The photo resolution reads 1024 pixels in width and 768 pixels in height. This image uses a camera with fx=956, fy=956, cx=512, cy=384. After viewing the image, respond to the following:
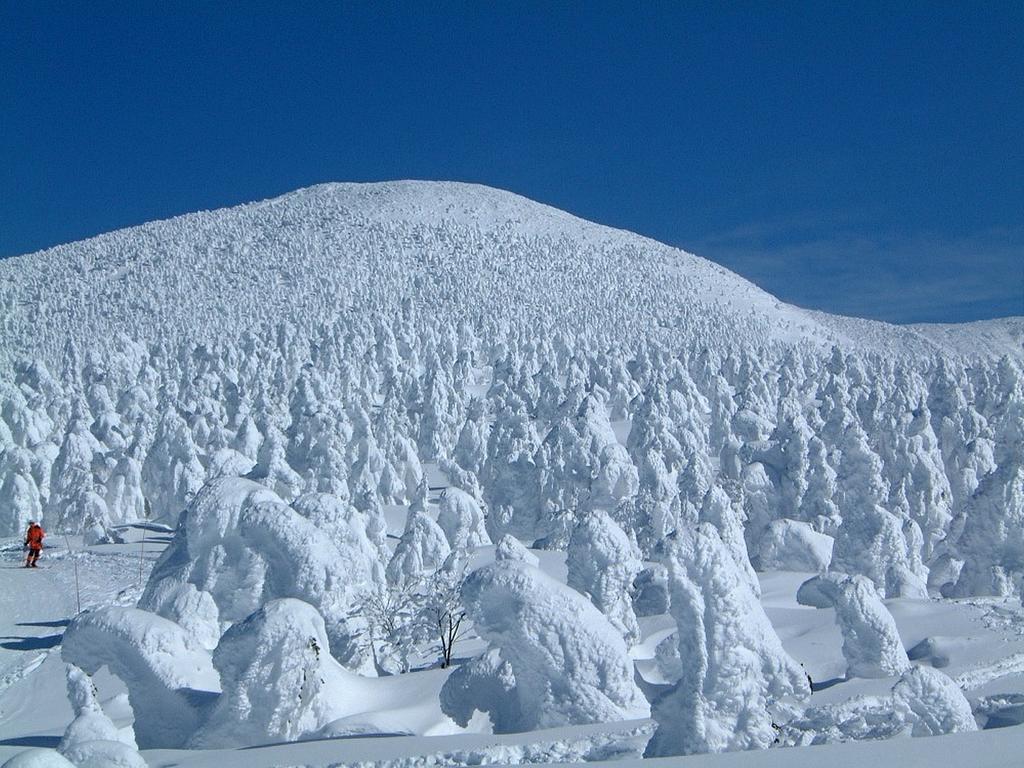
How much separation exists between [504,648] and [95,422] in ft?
141

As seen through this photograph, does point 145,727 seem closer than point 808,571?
Yes

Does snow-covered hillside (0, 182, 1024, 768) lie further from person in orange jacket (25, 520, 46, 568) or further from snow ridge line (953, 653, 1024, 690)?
person in orange jacket (25, 520, 46, 568)

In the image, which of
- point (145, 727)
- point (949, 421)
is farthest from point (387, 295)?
point (145, 727)

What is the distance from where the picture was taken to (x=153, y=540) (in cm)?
3528

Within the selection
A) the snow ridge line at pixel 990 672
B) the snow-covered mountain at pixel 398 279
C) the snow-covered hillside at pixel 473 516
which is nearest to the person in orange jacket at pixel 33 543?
the snow-covered hillside at pixel 473 516

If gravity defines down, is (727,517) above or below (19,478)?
below

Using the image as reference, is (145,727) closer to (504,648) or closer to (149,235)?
(504,648)

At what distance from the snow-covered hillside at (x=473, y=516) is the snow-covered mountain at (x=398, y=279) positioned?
79cm

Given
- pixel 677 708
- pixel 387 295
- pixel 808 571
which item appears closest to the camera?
pixel 677 708

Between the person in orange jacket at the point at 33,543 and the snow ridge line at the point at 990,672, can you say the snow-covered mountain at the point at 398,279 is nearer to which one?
the person in orange jacket at the point at 33,543

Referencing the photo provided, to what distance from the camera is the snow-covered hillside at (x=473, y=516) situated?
1099 cm

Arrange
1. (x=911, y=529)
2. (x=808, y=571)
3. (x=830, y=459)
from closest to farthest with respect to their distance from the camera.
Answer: (x=808, y=571) → (x=911, y=529) → (x=830, y=459)

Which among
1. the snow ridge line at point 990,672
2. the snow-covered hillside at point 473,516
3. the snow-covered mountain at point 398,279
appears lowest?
the snow ridge line at point 990,672

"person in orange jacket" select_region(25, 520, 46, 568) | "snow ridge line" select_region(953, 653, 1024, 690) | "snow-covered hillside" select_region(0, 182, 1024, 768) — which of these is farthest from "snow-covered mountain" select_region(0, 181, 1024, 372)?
"snow ridge line" select_region(953, 653, 1024, 690)
